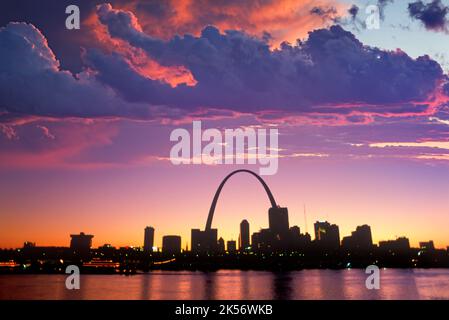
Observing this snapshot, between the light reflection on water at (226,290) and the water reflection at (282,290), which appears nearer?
the water reflection at (282,290)

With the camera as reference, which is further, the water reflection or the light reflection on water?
the light reflection on water

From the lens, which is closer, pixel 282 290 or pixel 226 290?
pixel 282 290
